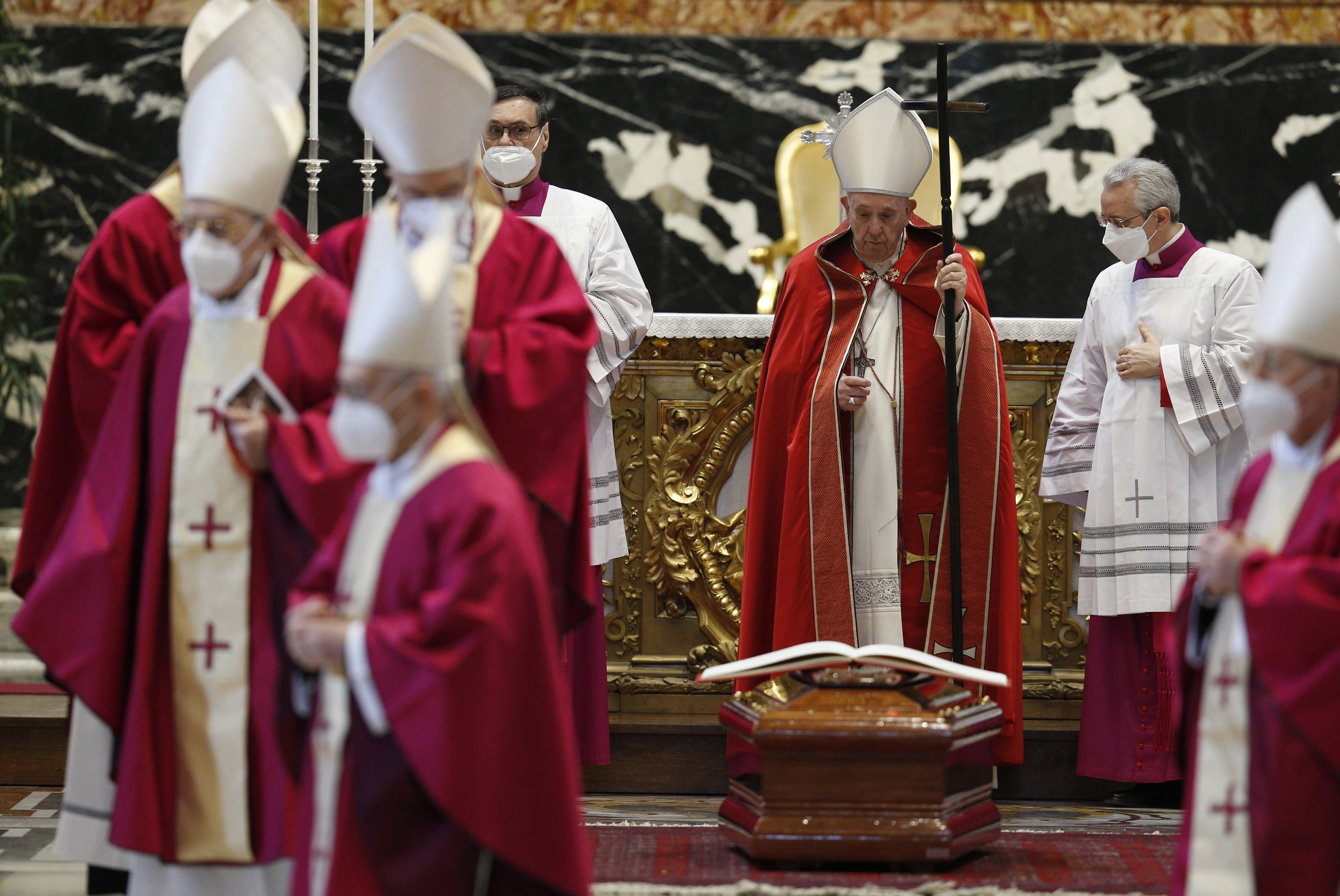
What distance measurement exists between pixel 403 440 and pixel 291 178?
18.3 ft

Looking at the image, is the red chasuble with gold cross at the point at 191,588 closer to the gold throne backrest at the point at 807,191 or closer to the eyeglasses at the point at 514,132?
the eyeglasses at the point at 514,132

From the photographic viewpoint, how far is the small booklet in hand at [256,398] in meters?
3.36

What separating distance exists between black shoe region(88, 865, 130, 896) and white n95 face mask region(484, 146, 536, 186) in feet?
8.14

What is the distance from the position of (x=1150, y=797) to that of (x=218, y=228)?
370 cm

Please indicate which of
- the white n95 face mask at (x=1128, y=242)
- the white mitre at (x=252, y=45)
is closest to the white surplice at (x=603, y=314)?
the white mitre at (x=252, y=45)

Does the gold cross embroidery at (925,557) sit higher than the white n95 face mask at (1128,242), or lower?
lower

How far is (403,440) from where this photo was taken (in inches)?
112

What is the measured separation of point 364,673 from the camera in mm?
2736

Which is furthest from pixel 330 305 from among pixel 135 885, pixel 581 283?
pixel 581 283

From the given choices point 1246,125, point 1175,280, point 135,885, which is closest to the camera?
point 135,885

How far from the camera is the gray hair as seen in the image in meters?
5.48

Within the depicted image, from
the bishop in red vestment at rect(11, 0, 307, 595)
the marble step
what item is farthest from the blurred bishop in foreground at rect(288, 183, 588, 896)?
the marble step

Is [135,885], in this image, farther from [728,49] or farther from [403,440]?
[728,49]

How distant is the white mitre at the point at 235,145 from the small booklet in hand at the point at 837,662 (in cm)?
174
